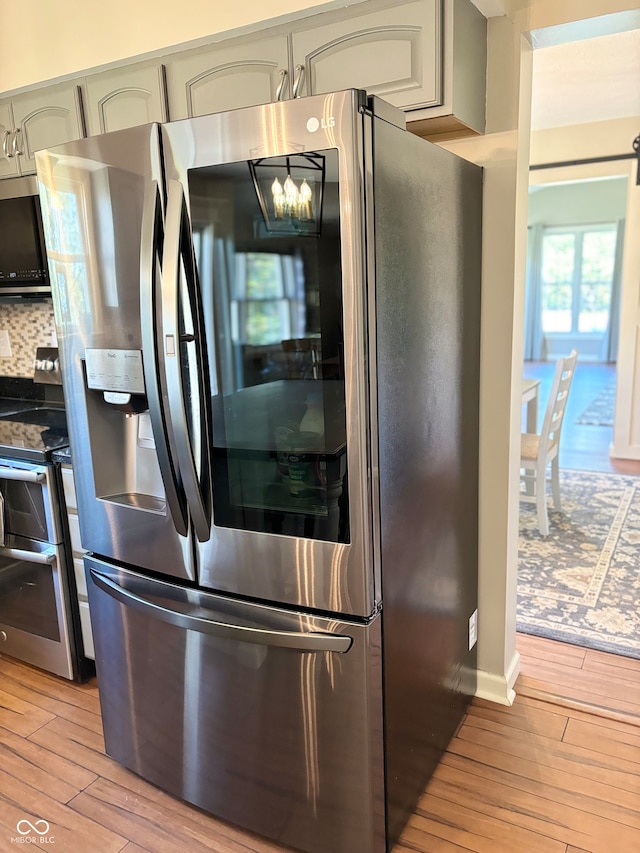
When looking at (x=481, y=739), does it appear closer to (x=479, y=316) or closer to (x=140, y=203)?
(x=479, y=316)

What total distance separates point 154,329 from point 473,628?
4.85 ft

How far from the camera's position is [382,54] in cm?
167

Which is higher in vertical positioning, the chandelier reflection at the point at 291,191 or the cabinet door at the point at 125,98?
the cabinet door at the point at 125,98

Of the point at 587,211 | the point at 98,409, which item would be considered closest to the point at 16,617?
the point at 98,409

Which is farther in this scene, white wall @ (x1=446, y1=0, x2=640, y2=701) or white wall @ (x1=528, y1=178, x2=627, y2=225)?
white wall @ (x1=528, y1=178, x2=627, y2=225)

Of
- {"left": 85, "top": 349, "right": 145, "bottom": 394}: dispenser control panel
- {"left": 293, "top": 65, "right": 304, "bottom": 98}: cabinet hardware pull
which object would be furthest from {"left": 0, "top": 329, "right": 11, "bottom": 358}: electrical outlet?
{"left": 293, "top": 65, "right": 304, "bottom": 98}: cabinet hardware pull

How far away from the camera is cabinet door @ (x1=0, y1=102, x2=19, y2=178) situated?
8.26ft

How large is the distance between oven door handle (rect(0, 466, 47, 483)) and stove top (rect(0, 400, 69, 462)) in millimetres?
46

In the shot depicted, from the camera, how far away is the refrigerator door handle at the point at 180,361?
1.45m

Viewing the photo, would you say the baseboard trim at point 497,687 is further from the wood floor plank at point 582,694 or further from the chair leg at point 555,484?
the chair leg at point 555,484

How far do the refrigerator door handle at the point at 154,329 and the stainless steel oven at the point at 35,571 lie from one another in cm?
89

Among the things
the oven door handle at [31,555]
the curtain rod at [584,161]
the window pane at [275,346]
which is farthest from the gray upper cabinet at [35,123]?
the curtain rod at [584,161]

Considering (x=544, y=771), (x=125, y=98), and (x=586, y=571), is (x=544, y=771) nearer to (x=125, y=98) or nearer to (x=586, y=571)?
(x=586, y=571)

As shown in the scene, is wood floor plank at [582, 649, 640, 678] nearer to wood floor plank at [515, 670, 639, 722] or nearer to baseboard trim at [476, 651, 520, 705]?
wood floor plank at [515, 670, 639, 722]
